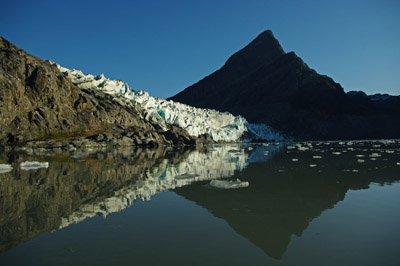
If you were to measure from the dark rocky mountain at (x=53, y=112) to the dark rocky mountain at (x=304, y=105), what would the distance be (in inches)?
2522

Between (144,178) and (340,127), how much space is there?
102707mm

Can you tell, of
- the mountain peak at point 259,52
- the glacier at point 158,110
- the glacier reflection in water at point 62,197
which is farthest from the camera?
the mountain peak at point 259,52

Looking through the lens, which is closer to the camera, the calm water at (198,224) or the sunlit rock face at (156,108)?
the calm water at (198,224)

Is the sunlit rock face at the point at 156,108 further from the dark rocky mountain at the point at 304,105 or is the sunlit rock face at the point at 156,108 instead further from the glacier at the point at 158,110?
the dark rocky mountain at the point at 304,105

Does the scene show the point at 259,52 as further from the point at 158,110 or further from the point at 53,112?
the point at 53,112

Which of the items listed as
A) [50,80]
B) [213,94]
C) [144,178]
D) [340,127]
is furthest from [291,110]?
[144,178]

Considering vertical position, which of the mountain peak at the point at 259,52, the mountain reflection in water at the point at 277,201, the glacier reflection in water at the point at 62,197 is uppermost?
the mountain peak at the point at 259,52

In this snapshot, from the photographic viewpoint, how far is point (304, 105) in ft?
367

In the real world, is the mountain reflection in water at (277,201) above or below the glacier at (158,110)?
below

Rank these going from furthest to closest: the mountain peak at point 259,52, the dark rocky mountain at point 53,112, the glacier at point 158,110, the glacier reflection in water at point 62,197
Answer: the mountain peak at point 259,52, the glacier at point 158,110, the dark rocky mountain at point 53,112, the glacier reflection in water at point 62,197

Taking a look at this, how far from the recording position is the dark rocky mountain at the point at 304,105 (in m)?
97.2

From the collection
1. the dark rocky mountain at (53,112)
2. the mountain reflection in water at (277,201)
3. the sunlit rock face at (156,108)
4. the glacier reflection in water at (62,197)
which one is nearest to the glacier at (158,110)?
the sunlit rock face at (156,108)

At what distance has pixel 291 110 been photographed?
357ft

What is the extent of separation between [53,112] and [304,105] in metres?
96.0
